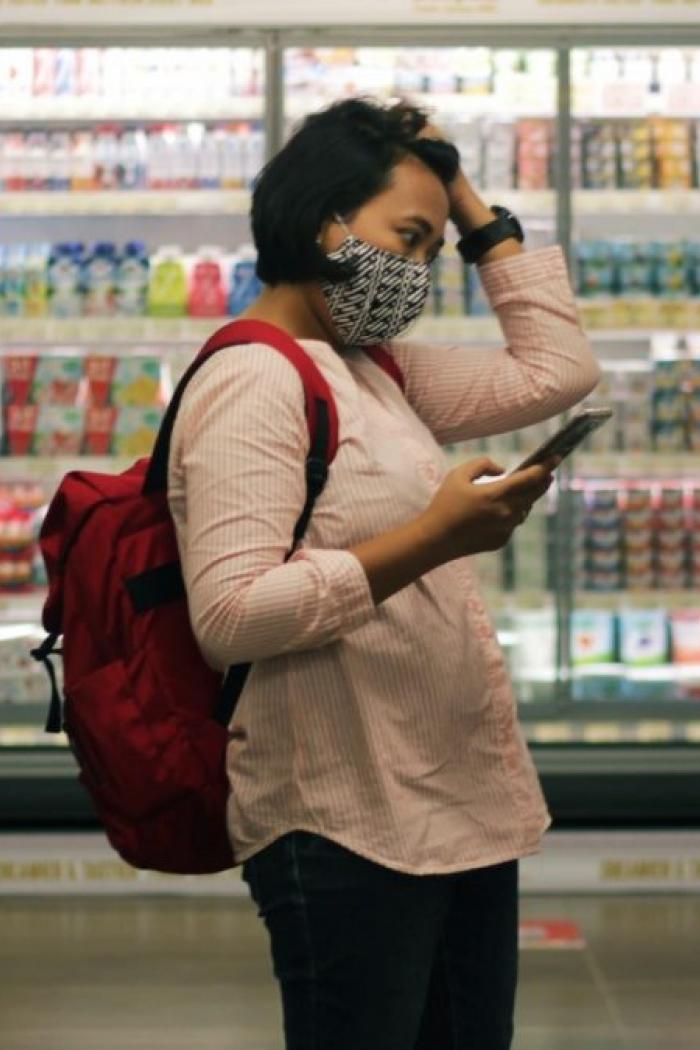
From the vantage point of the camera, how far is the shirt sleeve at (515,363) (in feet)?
5.65

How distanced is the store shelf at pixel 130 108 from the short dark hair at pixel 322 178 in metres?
3.03

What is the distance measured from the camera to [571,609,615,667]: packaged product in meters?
4.80

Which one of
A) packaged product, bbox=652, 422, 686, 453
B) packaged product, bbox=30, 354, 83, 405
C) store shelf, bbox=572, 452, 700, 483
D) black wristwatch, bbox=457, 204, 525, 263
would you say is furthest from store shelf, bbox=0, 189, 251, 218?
black wristwatch, bbox=457, 204, 525, 263

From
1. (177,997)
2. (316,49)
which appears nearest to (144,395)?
(316,49)

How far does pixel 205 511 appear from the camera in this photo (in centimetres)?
136

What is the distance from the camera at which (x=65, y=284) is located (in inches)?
179

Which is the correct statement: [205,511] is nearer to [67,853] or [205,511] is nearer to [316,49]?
[67,853]

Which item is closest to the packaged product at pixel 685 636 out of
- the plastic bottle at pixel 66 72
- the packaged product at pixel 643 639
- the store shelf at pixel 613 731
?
the packaged product at pixel 643 639

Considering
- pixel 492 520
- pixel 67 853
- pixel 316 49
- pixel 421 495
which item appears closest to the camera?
pixel 492 520

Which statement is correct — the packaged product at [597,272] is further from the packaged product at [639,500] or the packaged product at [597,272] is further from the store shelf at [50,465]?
the store shelf at [50,465]

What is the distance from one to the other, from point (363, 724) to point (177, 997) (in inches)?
74.4

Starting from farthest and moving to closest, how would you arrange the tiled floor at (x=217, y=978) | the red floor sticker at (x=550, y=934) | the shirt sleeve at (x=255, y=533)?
the red floor sticker at (x=550, y=934)
the tiled floor at (x=217, y=978)
the shirt sleeve at (x=255, y=533)

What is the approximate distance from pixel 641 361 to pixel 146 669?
11.5 ft

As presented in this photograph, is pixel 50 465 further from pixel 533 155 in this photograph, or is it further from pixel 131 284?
pixel 533 155
